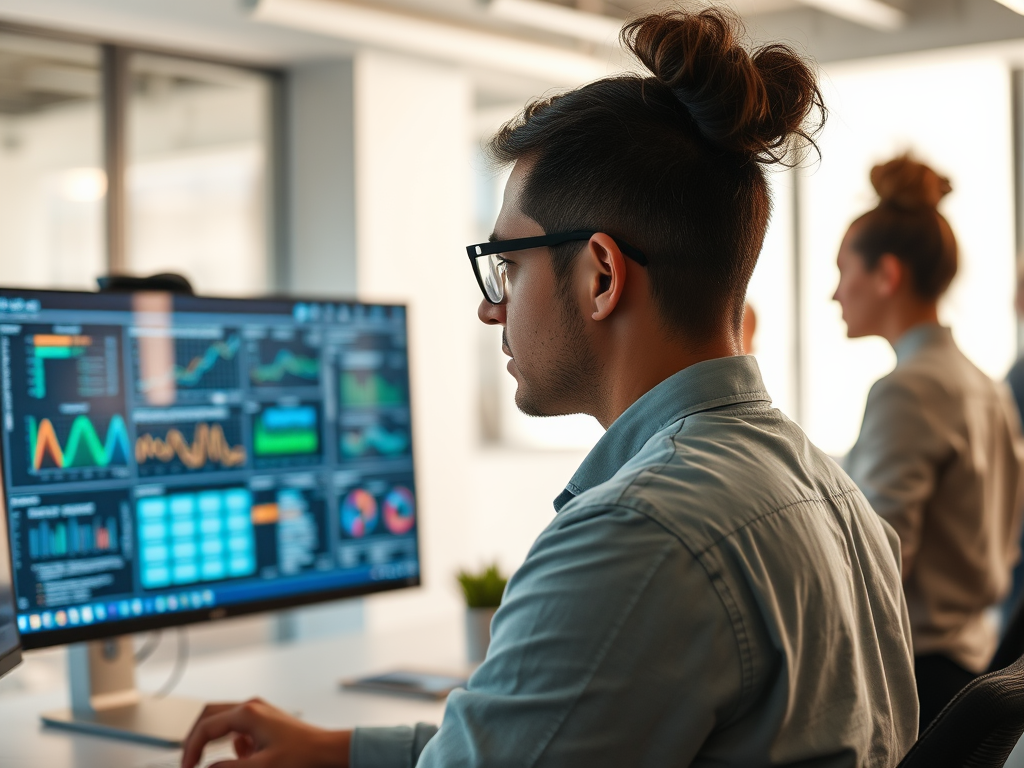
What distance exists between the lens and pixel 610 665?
34.6 inches

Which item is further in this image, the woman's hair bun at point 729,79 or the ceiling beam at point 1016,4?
the ceiling beam at point 1016,4

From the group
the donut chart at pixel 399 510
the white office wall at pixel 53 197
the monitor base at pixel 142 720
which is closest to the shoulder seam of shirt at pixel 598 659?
the monitor base at pixel 142 720

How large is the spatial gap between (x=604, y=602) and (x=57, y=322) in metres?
1.03

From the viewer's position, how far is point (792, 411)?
6145 mm

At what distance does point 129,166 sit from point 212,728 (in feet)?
12.1

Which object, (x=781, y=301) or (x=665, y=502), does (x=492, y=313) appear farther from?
(x=781, y=301)

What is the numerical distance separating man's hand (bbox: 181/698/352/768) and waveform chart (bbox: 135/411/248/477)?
42 centimetres

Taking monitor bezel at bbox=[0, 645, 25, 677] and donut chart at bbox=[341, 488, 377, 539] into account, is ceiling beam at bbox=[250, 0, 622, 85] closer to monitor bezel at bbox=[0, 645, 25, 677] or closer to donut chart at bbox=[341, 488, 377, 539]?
donut chart at bbox=[341, 488, 377, 539]

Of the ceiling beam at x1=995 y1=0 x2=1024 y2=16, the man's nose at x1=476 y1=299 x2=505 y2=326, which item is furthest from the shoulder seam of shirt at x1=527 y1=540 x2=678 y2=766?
the ceiling beam at x1=995 y1=0 x2=1024 y2=16

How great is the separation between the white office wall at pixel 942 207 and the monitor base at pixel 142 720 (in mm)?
3959

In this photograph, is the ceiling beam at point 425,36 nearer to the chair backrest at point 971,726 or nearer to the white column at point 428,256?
the white column at point 428,256

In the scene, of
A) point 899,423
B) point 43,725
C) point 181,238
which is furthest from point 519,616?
point 181,238

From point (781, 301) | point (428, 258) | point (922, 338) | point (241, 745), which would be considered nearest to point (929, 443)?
point (922, 338)

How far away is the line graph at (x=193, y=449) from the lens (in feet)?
5.51
